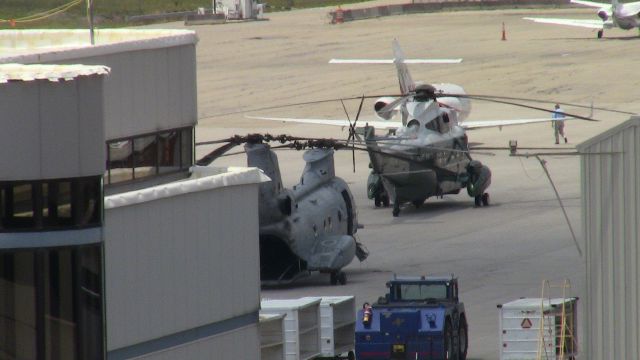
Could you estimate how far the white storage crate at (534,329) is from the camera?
2564cm

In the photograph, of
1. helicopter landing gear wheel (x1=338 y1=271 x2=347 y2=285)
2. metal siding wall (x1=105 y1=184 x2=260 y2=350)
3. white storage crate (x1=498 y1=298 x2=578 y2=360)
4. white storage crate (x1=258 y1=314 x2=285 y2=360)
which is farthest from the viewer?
A: helicopter landing gear wheel (x1=338 y1=271 x2=347 y2=285)

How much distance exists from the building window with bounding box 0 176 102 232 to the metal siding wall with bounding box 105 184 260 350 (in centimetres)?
395

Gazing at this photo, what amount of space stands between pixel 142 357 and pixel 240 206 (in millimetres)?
3149

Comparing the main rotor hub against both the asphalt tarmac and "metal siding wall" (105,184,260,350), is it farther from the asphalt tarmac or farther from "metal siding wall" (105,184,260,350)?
"metal siding wall" (105,184,260,350)

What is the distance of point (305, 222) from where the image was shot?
1353 inches

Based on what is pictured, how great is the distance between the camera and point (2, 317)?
15414 millimetres

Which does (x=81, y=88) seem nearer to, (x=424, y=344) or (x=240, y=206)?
(x=240, y=206)

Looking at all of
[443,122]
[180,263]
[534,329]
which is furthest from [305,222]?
[180,263]

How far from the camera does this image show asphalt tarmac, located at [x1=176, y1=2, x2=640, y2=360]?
36031mm

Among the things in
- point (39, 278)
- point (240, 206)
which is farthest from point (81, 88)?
point (240, 206)

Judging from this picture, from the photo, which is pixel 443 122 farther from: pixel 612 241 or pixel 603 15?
pixel 603 15

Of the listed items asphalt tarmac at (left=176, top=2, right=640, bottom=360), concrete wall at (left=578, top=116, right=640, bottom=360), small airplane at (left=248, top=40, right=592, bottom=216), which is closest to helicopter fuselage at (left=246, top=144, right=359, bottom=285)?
asphalt tarmac at (left=176, top=2, right=640, bottom=360)

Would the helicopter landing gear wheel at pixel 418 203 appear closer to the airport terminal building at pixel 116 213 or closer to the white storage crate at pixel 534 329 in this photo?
the white storage crate at pixel 534 329

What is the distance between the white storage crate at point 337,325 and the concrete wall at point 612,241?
599 cm
